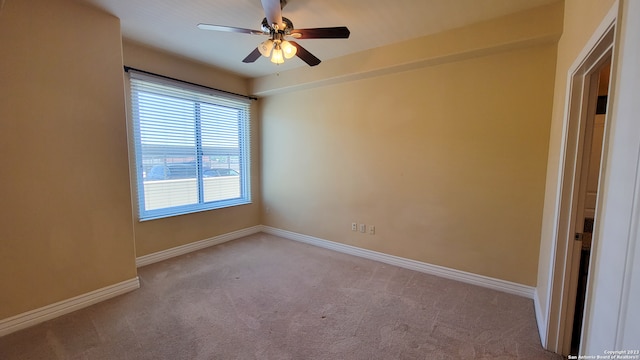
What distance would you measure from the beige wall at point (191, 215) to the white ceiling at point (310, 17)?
224mm

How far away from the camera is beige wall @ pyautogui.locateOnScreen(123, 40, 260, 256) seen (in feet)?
10.3

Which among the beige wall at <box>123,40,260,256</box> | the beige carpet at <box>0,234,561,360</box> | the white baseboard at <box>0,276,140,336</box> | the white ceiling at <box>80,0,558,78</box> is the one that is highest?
the white ceiling at <box>80,0,558,78</box>

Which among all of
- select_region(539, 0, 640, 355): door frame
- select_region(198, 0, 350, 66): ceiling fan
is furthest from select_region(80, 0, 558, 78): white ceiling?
select_region(539, 0, 640, 355): door frame

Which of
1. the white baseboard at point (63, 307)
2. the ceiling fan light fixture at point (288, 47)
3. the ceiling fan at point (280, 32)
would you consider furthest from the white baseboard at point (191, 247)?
the ceiling fan light fixture at point (288, 47)

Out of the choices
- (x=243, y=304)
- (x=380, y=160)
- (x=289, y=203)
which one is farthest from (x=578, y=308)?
(x=289, y=203)

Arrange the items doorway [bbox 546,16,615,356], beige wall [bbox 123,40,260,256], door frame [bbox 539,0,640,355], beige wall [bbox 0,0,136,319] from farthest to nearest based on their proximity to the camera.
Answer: beige wall [bbox 123,40,260,256]
beige wall [bbox 0,0,136,319]
doorway [bbox 546,16,615,356]
door frame [bbox 539,0,640,355]

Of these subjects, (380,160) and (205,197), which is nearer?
(380,160)

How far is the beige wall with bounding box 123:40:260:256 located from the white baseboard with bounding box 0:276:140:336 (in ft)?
2.21

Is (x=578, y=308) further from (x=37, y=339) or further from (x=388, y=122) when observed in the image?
(x=37, y=339)

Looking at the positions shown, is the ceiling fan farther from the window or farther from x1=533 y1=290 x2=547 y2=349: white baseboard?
x1=533 y1=290 x2=547 y2=349: white baseboard

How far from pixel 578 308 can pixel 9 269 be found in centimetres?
428

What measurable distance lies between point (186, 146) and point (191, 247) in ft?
4.68

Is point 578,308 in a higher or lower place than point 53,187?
lower

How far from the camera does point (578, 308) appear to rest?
1.88 m
